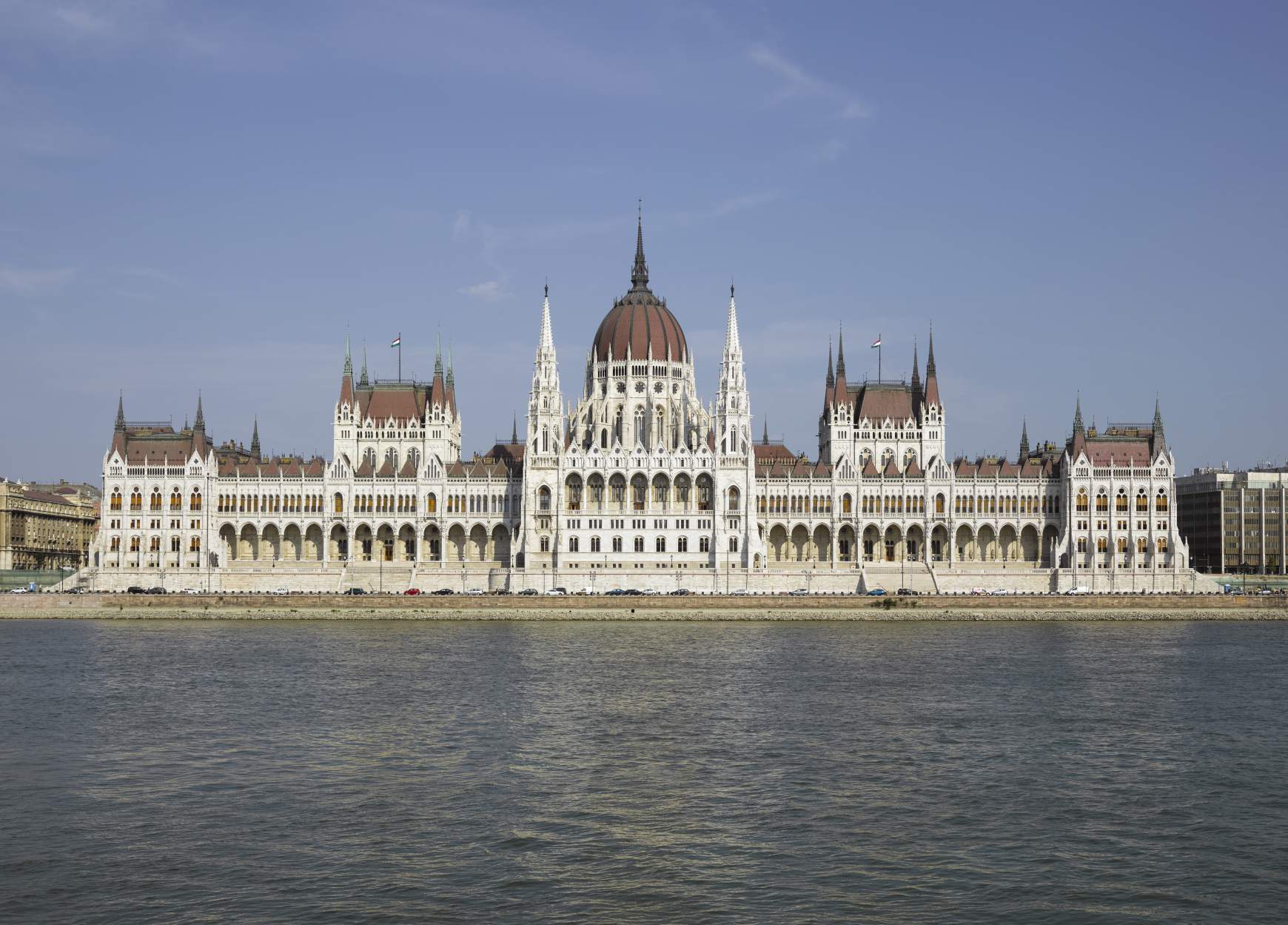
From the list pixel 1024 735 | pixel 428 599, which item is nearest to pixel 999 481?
pixel 428 599

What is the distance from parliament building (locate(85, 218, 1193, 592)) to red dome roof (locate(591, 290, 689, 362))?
0.21 m

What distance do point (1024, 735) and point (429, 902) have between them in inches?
1078

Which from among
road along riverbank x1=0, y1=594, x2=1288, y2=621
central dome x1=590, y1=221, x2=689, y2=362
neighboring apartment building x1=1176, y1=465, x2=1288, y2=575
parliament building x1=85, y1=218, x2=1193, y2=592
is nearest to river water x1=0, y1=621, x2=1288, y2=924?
road along riverbank x1=0, y1=594, x2=1288, y2=621

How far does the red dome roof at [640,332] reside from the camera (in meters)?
139

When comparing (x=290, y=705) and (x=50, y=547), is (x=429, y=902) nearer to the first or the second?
(x=290, y=705)

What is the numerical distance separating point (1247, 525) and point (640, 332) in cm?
6922

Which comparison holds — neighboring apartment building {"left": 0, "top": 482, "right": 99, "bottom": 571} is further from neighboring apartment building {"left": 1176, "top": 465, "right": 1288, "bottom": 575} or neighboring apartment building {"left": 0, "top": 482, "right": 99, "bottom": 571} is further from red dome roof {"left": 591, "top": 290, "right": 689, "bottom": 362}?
neighboring apartment building {"left": 1176, "top": 465, "right": 1288, "bottom": 575}

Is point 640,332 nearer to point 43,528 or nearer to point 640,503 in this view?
point 640,503

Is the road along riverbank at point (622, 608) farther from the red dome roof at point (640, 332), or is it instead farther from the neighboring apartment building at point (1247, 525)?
the neighboring apartment building at point (1247, 525)

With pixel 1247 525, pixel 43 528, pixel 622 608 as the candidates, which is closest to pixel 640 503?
pixel 622 608

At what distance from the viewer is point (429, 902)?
29.5 meters

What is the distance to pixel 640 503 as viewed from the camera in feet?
427

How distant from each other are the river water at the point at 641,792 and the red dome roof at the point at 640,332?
67.6 metres

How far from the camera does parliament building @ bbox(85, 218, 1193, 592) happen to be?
126m
